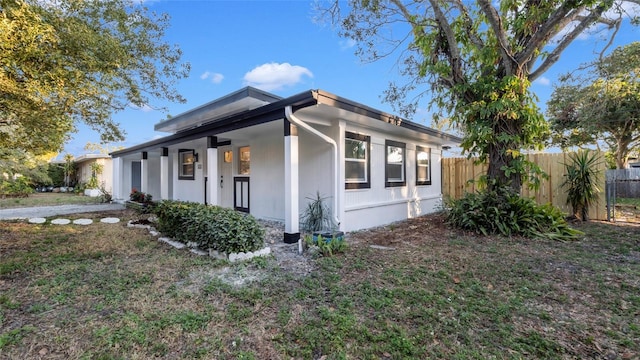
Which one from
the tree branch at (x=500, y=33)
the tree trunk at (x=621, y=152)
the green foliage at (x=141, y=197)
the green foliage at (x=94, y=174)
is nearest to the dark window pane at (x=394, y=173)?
the tree branch at (x=500, y=33)

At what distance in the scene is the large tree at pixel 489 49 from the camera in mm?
6109

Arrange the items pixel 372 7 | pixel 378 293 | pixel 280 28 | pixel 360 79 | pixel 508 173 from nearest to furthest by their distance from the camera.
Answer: pixel 378 293, pixel 508 173, pixel 372 7, pixel 280 28, pixel 360 79

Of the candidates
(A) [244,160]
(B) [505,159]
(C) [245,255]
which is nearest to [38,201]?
(A) [244,160]

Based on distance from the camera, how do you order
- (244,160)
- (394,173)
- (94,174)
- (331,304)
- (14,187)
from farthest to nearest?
(94,174) < (14,187) < (244,160) < (394,173) < (331,304)

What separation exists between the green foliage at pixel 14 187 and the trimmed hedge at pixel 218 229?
648 inches

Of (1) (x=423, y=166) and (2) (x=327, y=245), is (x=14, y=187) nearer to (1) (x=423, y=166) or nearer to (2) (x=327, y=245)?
(2) (x=327, y=245)

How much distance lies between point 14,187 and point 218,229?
18.8 meters

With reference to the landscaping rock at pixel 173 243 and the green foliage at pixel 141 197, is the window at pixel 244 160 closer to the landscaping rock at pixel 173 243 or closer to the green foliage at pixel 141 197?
the landscaping rock at pixel 173 243

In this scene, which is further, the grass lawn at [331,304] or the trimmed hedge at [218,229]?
the trimmed hedge at [218,229]

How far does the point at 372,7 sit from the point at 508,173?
17.0 feet

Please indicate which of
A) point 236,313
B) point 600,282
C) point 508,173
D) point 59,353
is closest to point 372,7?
point 508,173

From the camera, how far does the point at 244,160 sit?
886 centimetres

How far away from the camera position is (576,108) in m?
14.5

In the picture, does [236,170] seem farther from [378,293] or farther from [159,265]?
[378,293]
